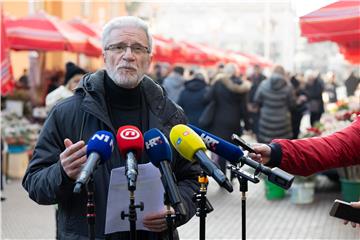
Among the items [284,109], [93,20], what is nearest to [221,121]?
[284,109]

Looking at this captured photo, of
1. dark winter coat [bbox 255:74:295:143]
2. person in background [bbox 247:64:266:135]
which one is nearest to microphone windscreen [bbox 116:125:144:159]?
dark winter coat [bbox 255:74:295:143]

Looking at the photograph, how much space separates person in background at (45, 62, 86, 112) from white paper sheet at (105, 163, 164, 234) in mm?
3488

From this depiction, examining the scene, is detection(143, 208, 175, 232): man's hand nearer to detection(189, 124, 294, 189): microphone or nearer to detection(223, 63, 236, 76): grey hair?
detection(189, 124, 294, 189): microphone

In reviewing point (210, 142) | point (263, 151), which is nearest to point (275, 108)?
point (263, 151)

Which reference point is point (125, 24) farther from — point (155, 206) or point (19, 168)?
point (19, 168)

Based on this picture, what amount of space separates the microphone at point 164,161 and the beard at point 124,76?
0.47 m

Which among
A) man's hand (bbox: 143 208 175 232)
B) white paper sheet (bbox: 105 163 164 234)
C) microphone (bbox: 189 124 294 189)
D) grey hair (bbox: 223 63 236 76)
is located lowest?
grey hair (bbox: 223 63 236 76)

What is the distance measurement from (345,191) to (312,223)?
1.07m

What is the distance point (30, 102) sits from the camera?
14.0 metres

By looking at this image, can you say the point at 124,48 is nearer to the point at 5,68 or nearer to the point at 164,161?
the point at 164,161

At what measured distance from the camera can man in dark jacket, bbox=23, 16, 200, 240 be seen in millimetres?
3014

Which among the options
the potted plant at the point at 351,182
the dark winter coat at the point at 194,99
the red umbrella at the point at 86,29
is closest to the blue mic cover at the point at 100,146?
the potted plant at the point at 351,182

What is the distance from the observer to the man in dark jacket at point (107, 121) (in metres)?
3.01

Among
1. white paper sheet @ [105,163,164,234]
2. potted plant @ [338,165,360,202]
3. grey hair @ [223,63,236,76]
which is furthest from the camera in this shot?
grey hair @ [223,63,236,76]
